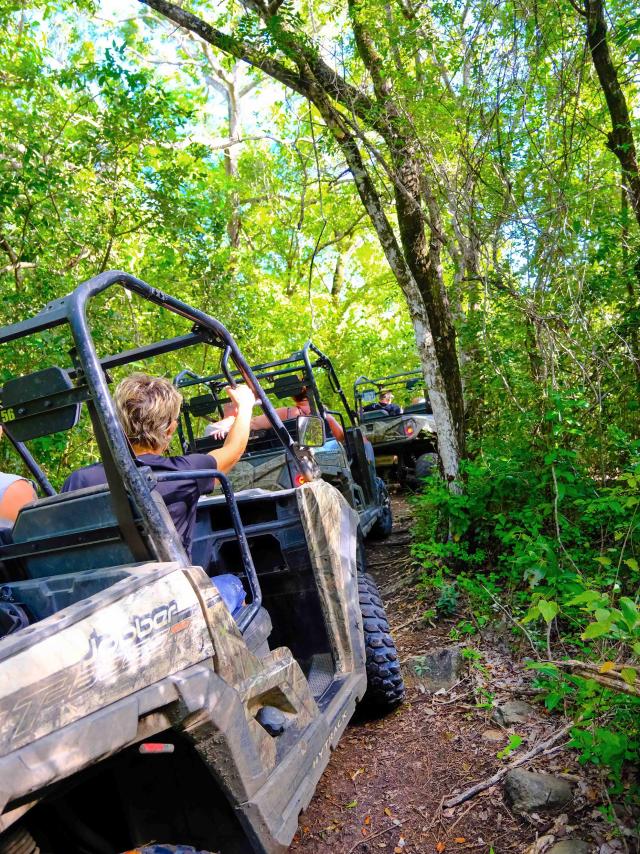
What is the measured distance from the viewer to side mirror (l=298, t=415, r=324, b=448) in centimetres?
374

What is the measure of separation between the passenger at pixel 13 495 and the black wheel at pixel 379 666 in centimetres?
186

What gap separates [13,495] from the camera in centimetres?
265

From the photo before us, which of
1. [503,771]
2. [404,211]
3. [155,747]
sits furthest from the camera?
[404,211]

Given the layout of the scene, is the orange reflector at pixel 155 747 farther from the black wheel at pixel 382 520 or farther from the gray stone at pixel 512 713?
the black wheel at pixel 382 520

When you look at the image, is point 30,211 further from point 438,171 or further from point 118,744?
point 118,744

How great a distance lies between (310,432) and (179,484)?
1.63 meters

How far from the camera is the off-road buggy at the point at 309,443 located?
445cm

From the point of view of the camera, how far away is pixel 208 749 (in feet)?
5.76

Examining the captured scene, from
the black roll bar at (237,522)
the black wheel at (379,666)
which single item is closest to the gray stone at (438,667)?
the black wheel at (379,666)

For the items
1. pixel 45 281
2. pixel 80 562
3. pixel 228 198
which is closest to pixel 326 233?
pixel 228 198

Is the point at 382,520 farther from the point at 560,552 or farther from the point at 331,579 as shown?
the point at 331,579

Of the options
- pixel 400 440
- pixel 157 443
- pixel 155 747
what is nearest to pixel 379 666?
pixel 157 443

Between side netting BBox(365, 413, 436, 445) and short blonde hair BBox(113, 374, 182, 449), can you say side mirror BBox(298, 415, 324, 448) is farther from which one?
side netting BBox(365, 413, 436, 445)

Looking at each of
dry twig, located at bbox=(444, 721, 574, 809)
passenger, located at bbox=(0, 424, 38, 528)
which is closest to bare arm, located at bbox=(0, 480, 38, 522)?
passenger, located at bbox=(0, 424, 38, 528)
